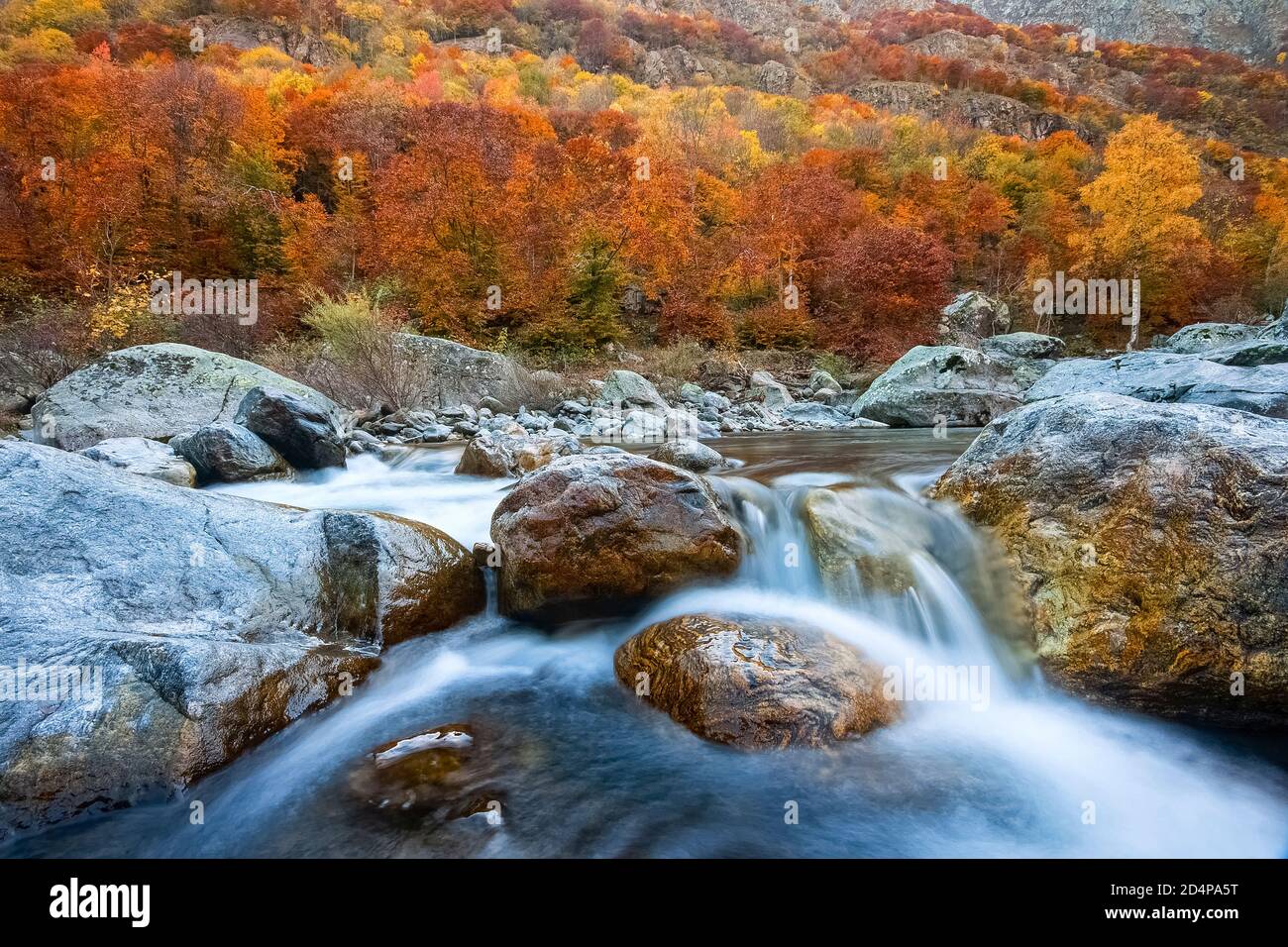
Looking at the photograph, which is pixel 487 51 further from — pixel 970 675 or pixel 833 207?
pixel 970 675

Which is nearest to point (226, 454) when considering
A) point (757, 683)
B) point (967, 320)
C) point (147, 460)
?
point (147, 460)

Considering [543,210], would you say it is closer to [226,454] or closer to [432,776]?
[226,454]

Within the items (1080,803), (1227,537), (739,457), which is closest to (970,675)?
(1080,803)

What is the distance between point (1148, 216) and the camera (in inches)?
921

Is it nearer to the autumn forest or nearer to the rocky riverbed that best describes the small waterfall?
the rocky riverbed

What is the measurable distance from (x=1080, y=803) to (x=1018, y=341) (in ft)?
59.7

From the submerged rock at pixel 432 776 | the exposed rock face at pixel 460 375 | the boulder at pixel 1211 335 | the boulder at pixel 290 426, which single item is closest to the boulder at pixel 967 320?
the boulder at pixel 1211 335

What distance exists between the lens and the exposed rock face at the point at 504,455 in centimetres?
652

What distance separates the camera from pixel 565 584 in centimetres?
394

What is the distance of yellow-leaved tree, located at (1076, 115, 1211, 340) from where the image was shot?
75.5 feet

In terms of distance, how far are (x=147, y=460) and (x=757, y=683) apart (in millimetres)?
6327

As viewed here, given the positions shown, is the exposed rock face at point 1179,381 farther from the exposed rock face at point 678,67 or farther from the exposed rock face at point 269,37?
the exposed rock face at point 269,37

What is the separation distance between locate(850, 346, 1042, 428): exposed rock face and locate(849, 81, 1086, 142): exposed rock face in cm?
3976

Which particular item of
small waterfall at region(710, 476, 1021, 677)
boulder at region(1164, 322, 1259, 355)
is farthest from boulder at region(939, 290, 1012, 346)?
small waterfall at region(710, 476, 1021, 677)
